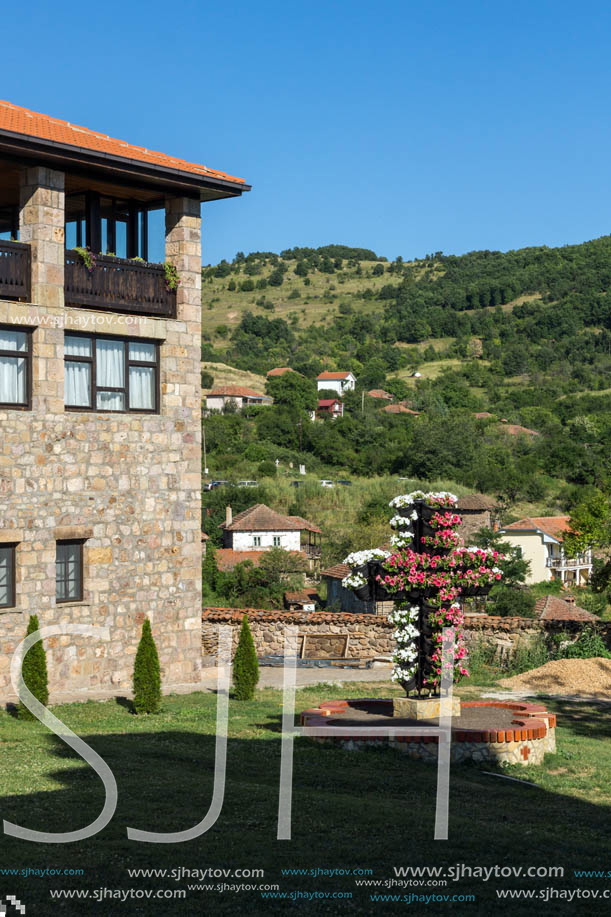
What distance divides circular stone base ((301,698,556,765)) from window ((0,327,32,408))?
6993 mm

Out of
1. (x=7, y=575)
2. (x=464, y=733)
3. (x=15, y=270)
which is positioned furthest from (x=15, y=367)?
(x=464, y=733)

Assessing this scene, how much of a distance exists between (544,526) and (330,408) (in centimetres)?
4065

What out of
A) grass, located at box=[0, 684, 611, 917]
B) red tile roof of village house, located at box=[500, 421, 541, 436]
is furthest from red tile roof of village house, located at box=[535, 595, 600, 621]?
red tile roof of village house, located at box=[500, 421, 541, 436]

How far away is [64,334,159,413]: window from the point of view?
59.5 feet

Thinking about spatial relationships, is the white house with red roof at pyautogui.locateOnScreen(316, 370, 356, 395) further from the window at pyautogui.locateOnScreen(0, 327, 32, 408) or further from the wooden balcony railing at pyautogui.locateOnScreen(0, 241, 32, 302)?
the window at pyautogui.locateOnScreen(0, 327, 32, 408)

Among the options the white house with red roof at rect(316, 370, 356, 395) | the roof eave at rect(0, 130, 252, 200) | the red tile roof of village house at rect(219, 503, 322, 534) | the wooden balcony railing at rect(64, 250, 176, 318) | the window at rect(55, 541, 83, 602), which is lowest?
the red tile roof of village house at rect(219, 503, 322, 534)

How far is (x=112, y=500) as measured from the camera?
60.9 feet

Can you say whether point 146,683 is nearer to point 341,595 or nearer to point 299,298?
point 341,595

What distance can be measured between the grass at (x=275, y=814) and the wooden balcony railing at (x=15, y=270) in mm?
6883

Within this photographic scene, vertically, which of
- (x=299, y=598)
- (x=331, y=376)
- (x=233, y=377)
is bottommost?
(x=299, y=598)

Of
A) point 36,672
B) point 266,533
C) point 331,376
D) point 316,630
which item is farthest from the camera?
point 331,376

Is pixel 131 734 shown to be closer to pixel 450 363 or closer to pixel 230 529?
pixel 230 529

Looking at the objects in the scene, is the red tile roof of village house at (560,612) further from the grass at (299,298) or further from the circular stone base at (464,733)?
the grass at (299,298)

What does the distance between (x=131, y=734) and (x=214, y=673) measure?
6980 millimetres
